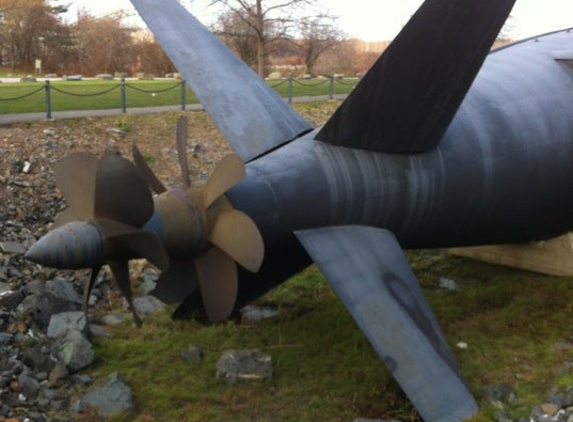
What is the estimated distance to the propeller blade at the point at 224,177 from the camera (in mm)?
5324

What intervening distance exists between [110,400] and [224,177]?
2.43 meters

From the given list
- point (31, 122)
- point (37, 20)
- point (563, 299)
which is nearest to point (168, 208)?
point (563, 299)

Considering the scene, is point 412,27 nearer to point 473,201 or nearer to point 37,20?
point 473,201

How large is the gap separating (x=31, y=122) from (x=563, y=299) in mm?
11194

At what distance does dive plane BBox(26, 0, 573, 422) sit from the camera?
5.20 metres

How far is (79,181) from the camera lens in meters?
5.12

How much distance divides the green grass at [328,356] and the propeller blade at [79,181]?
6.98ft

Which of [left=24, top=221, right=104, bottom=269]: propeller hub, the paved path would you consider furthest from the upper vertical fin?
the paved path

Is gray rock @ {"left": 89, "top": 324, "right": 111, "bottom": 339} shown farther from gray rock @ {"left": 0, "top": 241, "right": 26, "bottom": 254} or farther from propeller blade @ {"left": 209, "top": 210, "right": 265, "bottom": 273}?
propeller blade @ {"left": 209, "top": 210, "right": 265, "bottom": 273}

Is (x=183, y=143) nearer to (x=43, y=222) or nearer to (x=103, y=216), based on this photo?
(x=103, y=216)

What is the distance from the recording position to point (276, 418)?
6.38m

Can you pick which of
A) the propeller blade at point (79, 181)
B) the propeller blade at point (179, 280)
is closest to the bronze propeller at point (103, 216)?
the propeller blade at point (79, 181)

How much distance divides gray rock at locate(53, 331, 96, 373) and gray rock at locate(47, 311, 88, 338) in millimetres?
159

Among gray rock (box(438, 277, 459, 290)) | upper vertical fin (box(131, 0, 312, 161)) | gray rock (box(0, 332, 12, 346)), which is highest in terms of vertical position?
upper vertical fin (box(131, 0, 312, 161))
